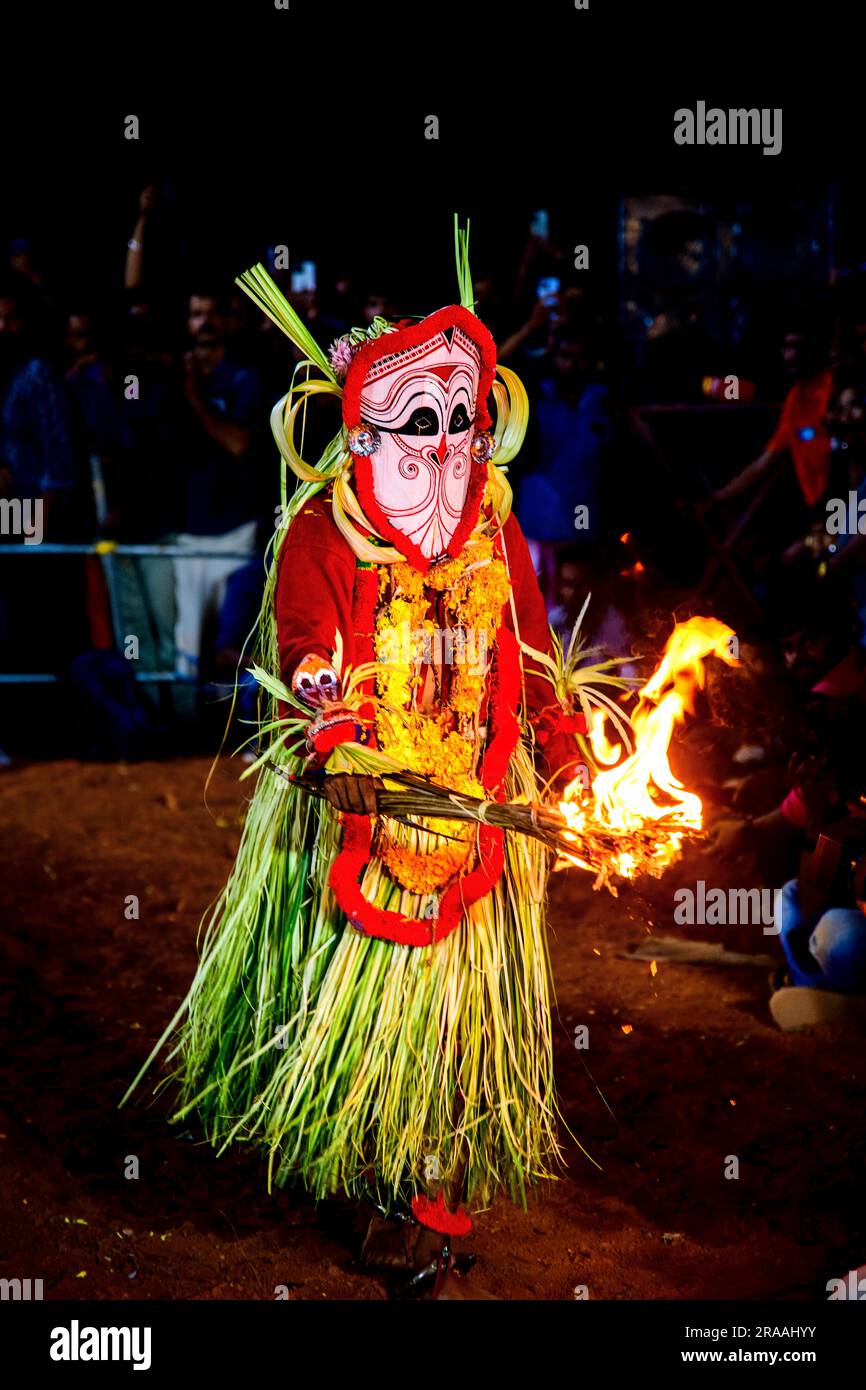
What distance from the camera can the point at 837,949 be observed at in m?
4.17

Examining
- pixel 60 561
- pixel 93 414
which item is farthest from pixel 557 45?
pixel 60 561

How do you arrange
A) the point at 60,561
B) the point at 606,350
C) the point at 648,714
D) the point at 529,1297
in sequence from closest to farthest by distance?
the point at 529,1297 → the point at 648,714 → the point at 606,350 → the point at 60,561

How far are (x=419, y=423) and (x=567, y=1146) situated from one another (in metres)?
1.78

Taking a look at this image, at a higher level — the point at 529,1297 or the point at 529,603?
the point at 529,603

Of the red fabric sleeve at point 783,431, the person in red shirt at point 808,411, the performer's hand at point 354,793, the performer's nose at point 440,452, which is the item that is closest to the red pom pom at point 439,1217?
the performer's hand at point 354,793

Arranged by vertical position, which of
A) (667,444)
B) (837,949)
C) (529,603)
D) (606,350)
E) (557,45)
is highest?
(557,45)

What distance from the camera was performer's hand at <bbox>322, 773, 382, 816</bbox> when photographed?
2.64 metres

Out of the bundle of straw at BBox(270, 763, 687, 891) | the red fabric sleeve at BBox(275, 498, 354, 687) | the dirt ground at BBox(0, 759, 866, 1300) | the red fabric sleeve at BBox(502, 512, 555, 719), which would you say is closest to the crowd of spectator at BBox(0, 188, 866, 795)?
the dirt ground at BBox(0, 759, 866, 1300)

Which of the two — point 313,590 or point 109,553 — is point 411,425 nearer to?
point 313,590

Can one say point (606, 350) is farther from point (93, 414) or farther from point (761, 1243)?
point (761, 1243)

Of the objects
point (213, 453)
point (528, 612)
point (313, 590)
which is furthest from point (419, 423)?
point (213, 453)

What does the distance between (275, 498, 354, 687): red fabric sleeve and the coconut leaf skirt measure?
0.41 metres

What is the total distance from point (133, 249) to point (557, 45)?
96.5 inches

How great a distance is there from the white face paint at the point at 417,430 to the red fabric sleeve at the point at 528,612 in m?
0.28
